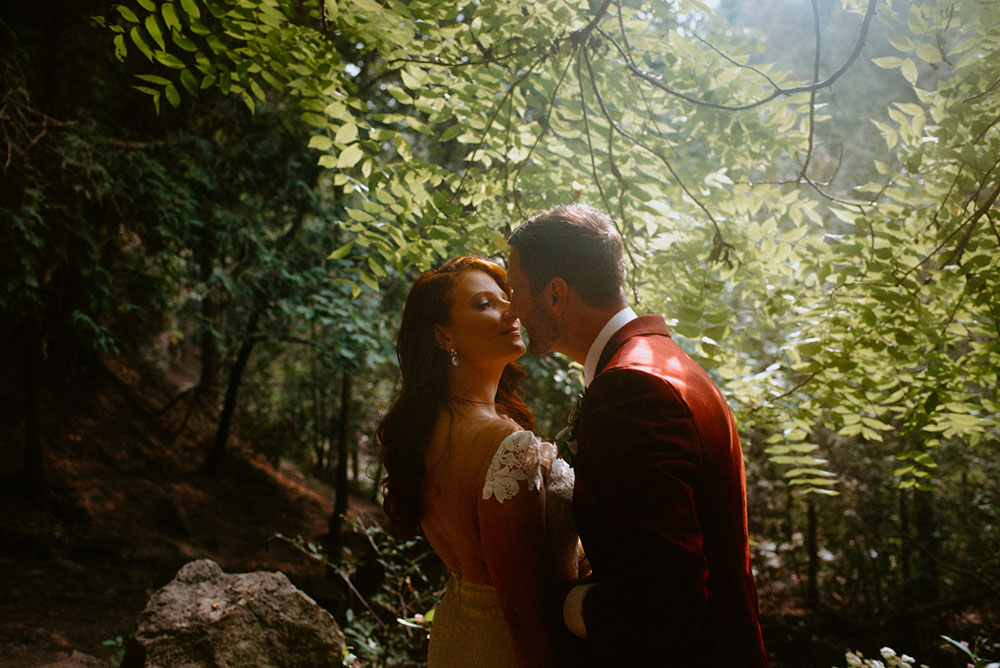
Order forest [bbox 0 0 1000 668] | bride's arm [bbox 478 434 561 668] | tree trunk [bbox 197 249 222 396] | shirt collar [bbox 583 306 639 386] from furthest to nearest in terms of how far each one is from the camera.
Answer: tree trunk [bbox 197 249 222 396] → forest [bbox 0 0 1000 668] → shirt collar [bbox 583 306 639 386] → bride's arm [bbox 478 434 561 668]

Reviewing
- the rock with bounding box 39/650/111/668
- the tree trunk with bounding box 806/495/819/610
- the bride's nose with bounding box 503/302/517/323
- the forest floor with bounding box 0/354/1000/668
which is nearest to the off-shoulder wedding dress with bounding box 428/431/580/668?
the bride's nose with bounding box 503/302/517/323

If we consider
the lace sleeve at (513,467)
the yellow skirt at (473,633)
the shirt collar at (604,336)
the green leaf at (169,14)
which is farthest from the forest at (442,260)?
the yellow skirt at (473,633)

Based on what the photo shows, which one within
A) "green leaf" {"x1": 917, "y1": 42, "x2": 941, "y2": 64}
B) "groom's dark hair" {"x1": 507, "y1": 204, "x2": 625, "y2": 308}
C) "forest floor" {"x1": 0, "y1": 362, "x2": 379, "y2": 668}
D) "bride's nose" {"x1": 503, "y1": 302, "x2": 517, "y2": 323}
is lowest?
"forest floor" {"x1": 0, "y1": 362, "x2": 379, "y2": 668}

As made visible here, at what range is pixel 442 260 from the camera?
149 inches

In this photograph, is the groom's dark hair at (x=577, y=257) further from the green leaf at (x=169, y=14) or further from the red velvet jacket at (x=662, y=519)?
the green leaf at (x=169, y=14)

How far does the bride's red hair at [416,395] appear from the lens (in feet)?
5.84

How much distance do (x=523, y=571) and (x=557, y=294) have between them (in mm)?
745

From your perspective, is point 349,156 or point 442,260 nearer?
point 349,156

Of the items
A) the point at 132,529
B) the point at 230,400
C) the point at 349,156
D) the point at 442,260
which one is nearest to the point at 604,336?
the point at 349,156

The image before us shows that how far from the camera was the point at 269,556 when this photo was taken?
8547mm

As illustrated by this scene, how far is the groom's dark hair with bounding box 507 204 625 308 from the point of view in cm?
162

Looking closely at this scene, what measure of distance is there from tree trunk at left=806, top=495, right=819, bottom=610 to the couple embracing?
262 inches

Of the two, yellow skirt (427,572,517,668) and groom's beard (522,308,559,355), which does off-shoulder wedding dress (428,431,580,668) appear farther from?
groom's beard (522,308,559,355)

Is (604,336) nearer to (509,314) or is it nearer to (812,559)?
(509,314)
